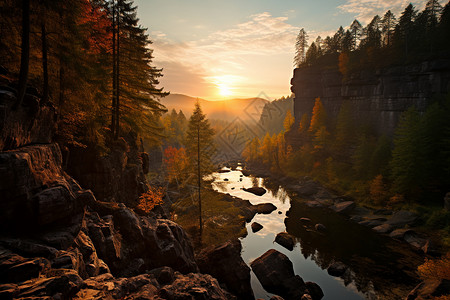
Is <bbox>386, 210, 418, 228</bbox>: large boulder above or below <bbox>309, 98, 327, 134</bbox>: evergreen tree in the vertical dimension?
below

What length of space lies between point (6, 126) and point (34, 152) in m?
1.53

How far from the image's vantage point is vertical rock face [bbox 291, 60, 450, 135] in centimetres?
4122

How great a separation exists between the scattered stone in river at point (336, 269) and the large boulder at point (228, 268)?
9.19 m

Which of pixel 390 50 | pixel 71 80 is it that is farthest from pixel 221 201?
pixel 390 50

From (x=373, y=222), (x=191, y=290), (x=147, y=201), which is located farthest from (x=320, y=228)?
(x=191, y=290)

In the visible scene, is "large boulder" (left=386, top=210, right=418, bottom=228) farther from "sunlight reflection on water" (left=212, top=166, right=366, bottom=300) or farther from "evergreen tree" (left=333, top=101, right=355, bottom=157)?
"evergreen tree" (left=333, top=101, right=355, bottom=157)

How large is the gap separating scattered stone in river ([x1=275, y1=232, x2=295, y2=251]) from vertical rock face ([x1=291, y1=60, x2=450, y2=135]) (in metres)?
39.6

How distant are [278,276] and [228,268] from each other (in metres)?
4.72

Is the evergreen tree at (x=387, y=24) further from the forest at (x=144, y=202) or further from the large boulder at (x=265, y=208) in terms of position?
the large boulder at (x=265, y=208)

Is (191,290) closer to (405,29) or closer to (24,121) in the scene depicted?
(24,121)

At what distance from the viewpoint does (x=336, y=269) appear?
2069 centimetres

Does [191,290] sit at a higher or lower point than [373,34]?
lower

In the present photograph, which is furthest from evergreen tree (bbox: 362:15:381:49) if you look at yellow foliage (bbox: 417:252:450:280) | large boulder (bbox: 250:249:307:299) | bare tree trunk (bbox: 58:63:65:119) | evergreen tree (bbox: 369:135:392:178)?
bare tree trunk (bbox: 58:63:65:119)

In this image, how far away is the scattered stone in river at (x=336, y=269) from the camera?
67.5 ft
